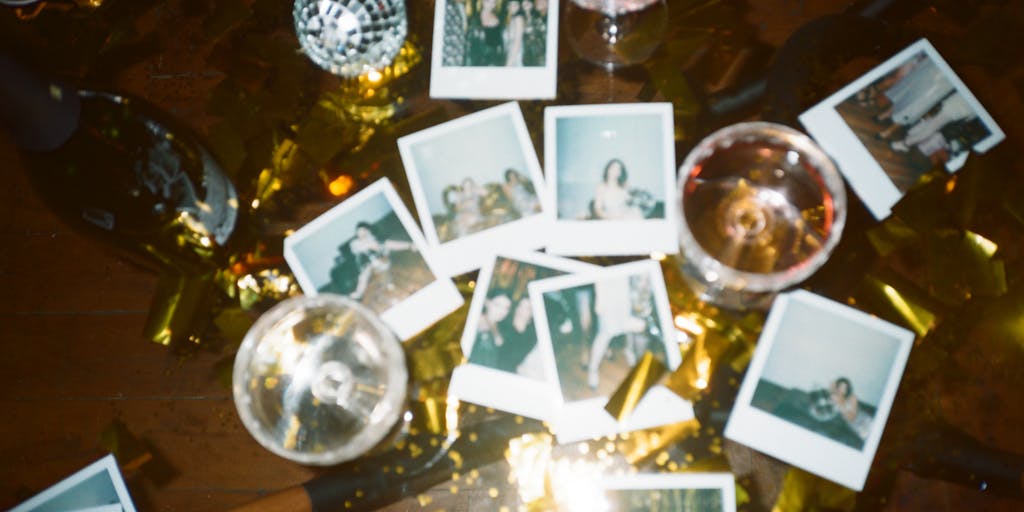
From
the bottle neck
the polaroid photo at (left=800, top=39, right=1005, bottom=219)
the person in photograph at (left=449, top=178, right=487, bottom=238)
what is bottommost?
the person in photograph at (left=449, top=178, right=487, bottom=238)

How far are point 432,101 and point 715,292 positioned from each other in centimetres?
47

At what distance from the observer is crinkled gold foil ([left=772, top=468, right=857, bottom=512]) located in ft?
2.91

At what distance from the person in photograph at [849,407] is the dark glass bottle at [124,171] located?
82cm

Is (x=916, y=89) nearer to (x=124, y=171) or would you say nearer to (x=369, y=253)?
(x=369, y=253)

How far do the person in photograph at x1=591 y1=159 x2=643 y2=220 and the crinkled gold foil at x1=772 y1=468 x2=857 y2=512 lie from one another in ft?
1.28

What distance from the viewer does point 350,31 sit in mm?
958

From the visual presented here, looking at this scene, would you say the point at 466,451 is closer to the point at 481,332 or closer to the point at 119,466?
the point at 481,332

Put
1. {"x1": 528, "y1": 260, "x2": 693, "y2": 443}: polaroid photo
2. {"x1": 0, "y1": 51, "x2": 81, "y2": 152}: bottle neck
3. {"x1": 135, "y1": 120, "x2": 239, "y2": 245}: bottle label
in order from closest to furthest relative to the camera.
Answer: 1. {"x1": 0, "y1": 51, "x2": 81, "y2": 152}: bottle neck
2. {"x1": 135, "y1": 120, "x2": 239, "y2": 245}: bottle label
3. {"x1": 528, "y1": 260, "x2": 693, "y2": 443}: polaroid photo

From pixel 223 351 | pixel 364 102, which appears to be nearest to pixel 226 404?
pixel 223 351

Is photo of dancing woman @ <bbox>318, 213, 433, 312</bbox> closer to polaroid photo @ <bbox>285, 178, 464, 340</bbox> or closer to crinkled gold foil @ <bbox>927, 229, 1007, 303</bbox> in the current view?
polaroid photo @ <bbox>285, 178, 464, 340</bbox>

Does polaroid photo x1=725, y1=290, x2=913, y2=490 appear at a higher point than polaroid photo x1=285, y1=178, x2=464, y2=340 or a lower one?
lower

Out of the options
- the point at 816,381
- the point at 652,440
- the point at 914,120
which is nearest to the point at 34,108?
the point at 652,440

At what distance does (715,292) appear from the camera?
0.92 meters

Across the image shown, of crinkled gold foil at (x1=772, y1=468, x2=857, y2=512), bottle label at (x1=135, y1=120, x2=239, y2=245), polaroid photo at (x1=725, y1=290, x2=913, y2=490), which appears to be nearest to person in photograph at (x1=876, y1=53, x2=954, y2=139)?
polaroid photo at (x1=725, y1=290, x2=913, y2=490)
